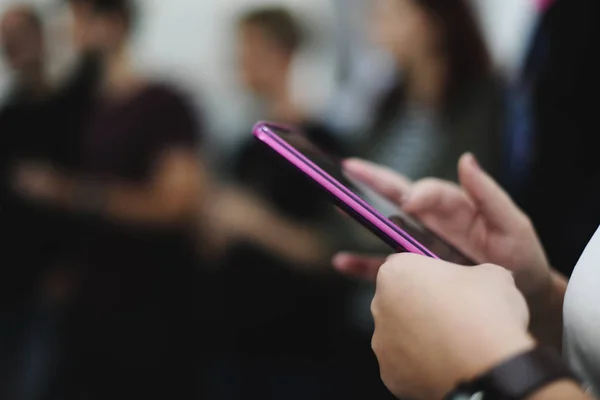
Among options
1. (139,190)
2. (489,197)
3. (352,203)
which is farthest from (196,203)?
(352,203)

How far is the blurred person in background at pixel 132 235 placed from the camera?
129cm

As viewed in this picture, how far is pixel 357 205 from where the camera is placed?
1.44 feet

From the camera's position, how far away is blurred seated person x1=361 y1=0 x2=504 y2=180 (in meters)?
1.09

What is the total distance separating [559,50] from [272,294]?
62 cm

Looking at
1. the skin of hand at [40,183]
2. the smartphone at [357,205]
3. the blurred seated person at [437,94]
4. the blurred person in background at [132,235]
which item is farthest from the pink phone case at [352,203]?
the skin of hand at [40,183]

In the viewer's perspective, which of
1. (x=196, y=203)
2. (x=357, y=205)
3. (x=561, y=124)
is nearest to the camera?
(x=357, y=205)

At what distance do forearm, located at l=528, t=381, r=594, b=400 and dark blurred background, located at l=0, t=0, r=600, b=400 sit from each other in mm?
654

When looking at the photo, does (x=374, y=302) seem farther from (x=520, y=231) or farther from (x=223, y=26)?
(x=223, y=26)

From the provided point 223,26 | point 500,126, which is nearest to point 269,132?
point 500,126

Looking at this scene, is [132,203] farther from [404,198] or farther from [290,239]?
[404,198]

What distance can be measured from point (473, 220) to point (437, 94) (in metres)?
0.56

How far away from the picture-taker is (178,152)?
133 centimetres

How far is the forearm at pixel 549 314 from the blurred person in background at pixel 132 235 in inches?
34.7

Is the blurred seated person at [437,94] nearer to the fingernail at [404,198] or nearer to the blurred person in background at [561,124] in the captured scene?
the blurred person in background at [561,124]
